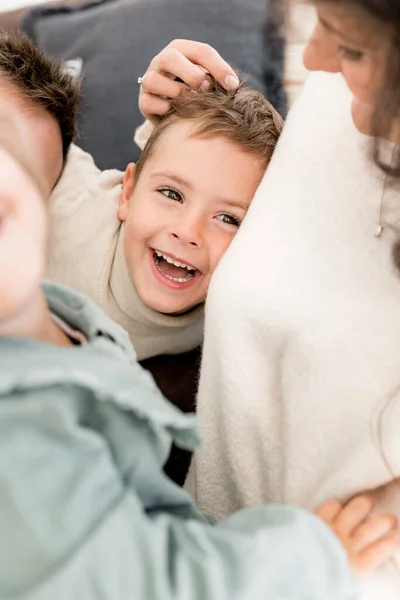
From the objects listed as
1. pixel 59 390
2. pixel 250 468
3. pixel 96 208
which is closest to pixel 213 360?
pixel 250 468

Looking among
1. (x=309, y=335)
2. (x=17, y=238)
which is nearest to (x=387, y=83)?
(x=309, y=335)

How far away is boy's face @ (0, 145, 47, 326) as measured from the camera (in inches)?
18.1

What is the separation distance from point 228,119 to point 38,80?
27 cm

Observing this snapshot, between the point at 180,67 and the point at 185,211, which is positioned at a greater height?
the point at 180,67

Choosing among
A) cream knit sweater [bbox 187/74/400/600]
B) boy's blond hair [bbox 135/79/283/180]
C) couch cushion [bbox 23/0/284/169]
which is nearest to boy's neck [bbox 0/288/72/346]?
cream knit sweater [bbox 187/74/400/600]

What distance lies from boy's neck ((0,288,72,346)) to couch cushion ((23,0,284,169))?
2.23 feet

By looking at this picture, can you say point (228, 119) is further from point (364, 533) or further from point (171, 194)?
point (364, 533)

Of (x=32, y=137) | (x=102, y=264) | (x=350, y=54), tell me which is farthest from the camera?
(x=102, y=264)

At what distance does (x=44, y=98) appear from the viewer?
82 cm

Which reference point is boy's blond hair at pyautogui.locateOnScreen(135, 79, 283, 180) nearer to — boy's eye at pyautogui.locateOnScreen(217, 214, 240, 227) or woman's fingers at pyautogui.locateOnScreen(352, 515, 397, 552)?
boy's eye at pyautogui.locateOnScreen(217, 214, 240, 227)

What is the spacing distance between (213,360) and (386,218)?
9.6 inches

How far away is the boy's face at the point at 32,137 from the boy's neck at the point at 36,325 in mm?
102

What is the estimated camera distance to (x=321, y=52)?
22.8 inches

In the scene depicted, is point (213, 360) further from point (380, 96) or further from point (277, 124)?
point (277, 124)
